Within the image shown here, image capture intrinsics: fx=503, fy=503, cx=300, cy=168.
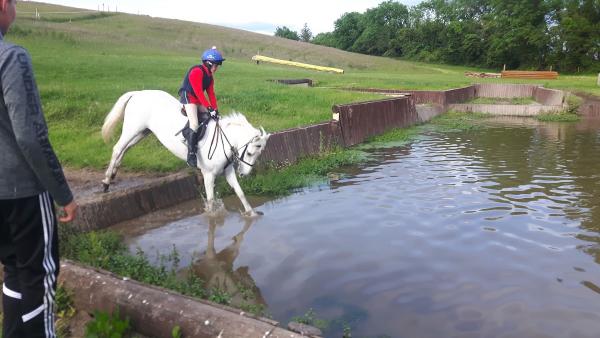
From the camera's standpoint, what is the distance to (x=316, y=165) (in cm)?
1195

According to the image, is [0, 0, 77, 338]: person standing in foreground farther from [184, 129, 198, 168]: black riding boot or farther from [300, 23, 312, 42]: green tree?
[300, 23, 312, 42]: green tree

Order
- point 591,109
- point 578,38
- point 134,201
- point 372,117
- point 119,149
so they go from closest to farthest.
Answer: point 134,201 < point 119,149 < point 372,117 < point 591,109 < point 578,38

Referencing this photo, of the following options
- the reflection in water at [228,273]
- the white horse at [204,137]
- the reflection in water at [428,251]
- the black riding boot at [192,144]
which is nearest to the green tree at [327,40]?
the reflection in water at [428,251]

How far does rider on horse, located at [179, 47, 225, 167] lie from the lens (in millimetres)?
8073

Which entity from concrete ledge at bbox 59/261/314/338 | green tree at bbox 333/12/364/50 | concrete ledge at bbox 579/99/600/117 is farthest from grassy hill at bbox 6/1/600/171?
green tree at bbox 333/12/364/50

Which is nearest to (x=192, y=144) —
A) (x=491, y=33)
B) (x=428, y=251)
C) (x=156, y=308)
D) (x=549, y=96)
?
(x=428, y=251)

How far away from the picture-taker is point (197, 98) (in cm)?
823

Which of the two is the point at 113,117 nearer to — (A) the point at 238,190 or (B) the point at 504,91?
(A) the point at 238,190

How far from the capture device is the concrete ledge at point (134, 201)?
23.5ft

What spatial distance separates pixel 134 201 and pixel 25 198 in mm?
5018

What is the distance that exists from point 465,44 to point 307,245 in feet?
277

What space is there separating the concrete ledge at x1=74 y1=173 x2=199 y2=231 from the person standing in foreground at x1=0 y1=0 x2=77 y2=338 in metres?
3.74

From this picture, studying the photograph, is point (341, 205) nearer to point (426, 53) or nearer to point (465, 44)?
point (465, 44)

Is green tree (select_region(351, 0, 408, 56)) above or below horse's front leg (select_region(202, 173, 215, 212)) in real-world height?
above
